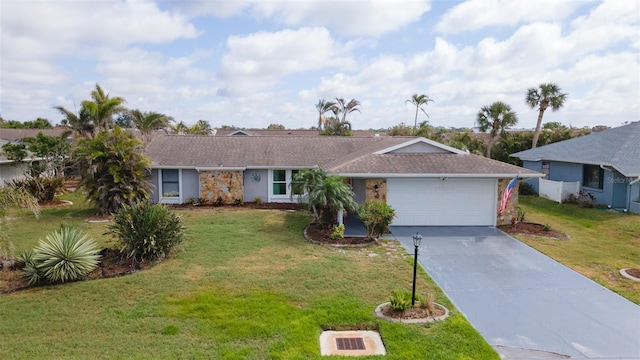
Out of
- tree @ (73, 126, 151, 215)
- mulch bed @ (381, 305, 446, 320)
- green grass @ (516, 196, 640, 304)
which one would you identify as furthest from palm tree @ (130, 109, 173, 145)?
mulch bed @ (381, 305, 446, 320)

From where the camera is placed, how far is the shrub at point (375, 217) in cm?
1342

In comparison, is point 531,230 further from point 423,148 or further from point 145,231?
point 145,231

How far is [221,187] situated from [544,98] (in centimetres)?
2564

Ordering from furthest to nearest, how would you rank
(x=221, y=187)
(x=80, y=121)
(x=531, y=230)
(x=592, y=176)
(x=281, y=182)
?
(x=80, y=121) → (x=281, y=182) → (x=592, y=176) → (x=221, y=187) → (x=531, y=230)

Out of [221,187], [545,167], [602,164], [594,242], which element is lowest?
[594,242]

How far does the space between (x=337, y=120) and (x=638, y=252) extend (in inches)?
1630

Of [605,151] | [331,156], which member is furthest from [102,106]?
[605,151]

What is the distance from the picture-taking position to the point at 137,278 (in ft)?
33.4

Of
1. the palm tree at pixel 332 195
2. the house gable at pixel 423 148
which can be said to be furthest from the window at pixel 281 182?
the palm tree at pixel 332 195

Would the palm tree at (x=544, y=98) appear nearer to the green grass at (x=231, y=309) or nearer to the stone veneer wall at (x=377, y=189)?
the stone veneer wall at (x=377, y=189)

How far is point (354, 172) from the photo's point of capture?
15336 millimetres

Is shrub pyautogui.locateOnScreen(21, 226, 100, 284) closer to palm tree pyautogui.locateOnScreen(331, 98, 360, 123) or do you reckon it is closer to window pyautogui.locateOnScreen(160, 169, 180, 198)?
window pyautogui.locateOnScreen(160, 169, 180, 198)

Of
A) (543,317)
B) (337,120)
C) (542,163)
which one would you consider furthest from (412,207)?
(337,120)

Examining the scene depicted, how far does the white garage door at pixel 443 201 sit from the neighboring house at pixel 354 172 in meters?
0.04
